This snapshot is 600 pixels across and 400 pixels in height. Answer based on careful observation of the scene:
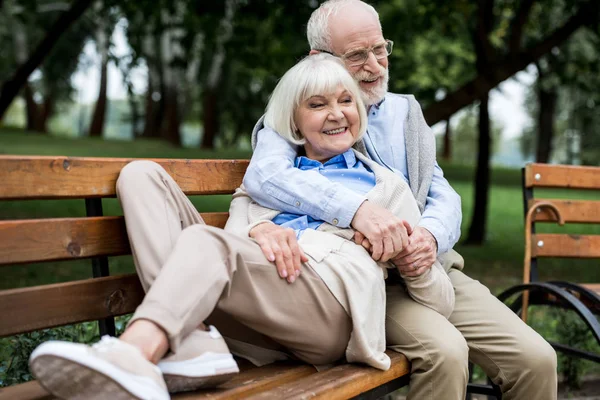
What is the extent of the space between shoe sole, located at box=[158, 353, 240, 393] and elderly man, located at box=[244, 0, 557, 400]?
391 mm

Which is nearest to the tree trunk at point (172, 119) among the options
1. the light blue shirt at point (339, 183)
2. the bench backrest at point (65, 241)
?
the light blue shirt at point (339, 183)

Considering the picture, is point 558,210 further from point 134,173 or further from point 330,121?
point 134,173

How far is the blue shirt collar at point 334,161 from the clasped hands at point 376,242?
1.00 ft

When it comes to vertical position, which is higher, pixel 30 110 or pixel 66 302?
pixel 66 302

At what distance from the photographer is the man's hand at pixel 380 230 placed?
2715 mm

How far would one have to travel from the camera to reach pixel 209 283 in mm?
2184

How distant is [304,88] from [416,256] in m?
0.76

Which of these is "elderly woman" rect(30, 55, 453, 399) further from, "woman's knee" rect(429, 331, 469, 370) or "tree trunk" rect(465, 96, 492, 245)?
"tree trunk" rect(465, 96, 492, 245)

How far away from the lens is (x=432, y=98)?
61.9ft

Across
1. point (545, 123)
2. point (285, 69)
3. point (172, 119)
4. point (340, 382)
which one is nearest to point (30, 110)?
point (172, 119)

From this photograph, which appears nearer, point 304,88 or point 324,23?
point 304,88

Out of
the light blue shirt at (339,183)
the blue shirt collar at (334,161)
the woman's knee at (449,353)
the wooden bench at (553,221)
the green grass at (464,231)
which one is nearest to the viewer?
the woman's knee at (449,353)

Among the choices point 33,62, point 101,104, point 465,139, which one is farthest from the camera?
point 465,139

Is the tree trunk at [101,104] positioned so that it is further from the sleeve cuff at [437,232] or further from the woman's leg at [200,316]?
the woman's leg at [200,316]
